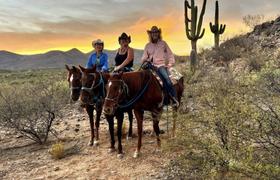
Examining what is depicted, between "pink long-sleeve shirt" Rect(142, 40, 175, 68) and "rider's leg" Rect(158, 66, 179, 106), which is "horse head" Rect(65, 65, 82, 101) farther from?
"rider's leg" Rect(158, 66, 179, 106)

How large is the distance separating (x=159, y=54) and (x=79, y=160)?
2.94 metres

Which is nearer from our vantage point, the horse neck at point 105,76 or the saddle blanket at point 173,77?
the horse neck at point 105,76

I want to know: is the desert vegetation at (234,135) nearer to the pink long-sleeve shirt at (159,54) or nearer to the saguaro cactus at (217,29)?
the pink long-sleeve shirt at (159,54)

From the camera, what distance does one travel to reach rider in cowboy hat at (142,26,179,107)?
10.0 metres

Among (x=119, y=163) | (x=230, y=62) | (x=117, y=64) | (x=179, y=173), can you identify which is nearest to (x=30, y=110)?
(x=117, y=64)

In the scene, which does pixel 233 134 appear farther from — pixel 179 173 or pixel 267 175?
pixel 179 173

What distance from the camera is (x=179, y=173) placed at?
820 cm

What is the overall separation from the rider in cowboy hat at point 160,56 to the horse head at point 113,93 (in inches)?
50.6

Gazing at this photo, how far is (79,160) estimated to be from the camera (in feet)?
33.4

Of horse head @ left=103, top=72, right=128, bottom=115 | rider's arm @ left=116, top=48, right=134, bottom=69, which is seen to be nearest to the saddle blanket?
rider's arm @ left=116, top=48, right=134, bottom=69

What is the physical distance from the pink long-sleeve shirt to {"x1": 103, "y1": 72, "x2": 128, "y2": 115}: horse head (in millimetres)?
1447

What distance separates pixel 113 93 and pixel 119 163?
5.23 ft

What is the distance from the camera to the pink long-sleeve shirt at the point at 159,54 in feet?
33.6

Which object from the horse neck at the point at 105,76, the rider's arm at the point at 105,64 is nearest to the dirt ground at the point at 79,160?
the horse neck at the point at 105,76
